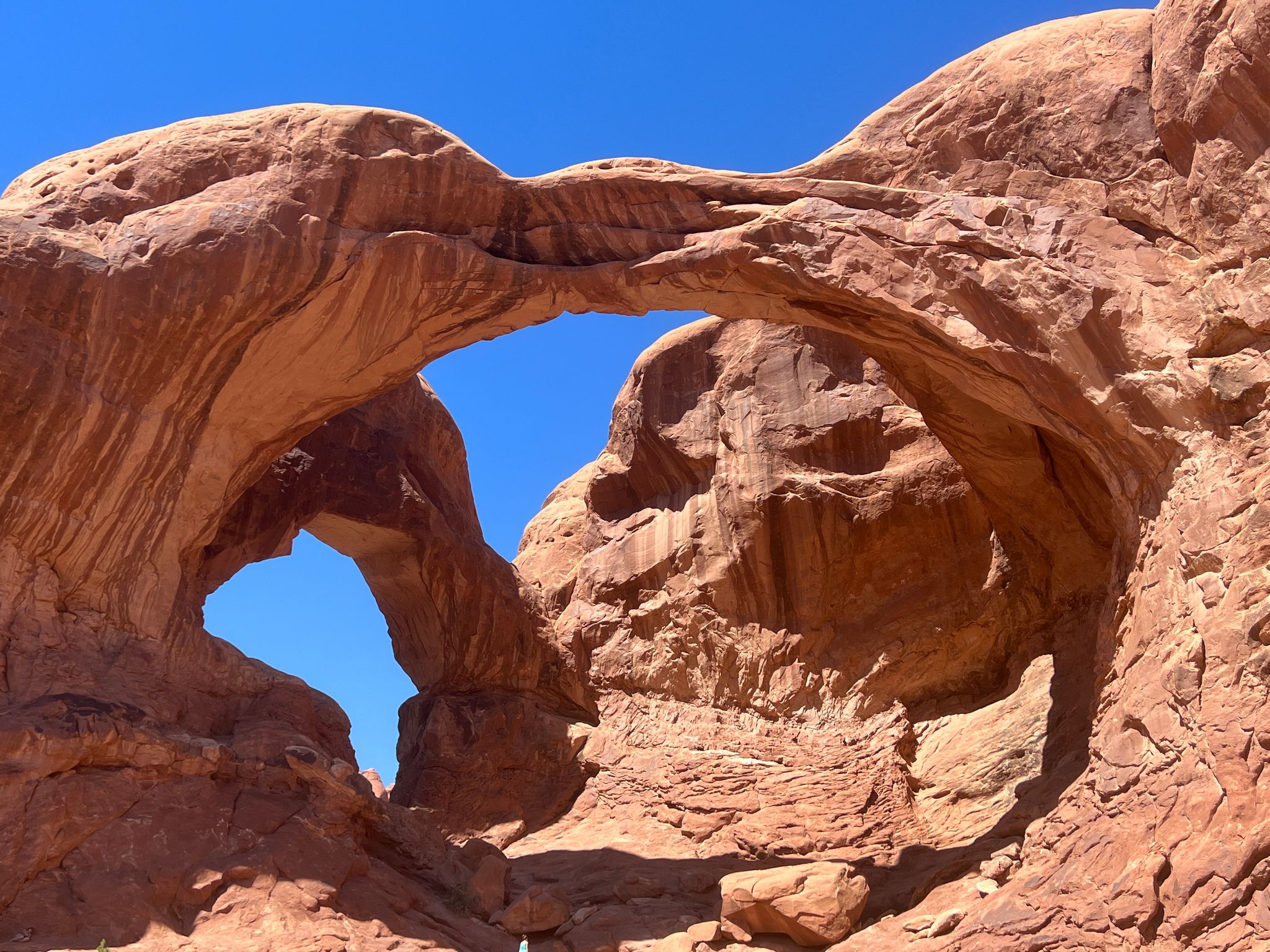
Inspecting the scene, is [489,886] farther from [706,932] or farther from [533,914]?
[706,932]

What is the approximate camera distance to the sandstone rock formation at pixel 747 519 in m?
9.48

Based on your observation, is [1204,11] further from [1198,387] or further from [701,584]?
[701,584]

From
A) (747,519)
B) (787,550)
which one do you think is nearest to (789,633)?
(787,550)

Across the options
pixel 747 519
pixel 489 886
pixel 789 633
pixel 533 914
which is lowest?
pixel 533 914

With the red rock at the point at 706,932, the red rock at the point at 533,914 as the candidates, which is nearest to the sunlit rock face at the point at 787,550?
the red rock at the point at 533,914

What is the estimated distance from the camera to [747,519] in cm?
1802

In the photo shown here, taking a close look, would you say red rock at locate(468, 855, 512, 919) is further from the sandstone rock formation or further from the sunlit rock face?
the sunlit rock face

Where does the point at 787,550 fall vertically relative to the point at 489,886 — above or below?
above

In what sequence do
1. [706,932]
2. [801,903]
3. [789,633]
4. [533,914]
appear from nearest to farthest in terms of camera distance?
1. [801,903]
2. [706,932]
3. [533,914]
4. [789,633]

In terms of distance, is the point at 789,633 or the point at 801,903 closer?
the point at 801,903

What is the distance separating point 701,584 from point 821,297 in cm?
737

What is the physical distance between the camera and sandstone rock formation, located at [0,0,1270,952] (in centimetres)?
948

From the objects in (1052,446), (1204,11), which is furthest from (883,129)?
(1052,446)

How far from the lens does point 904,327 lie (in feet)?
38.6
